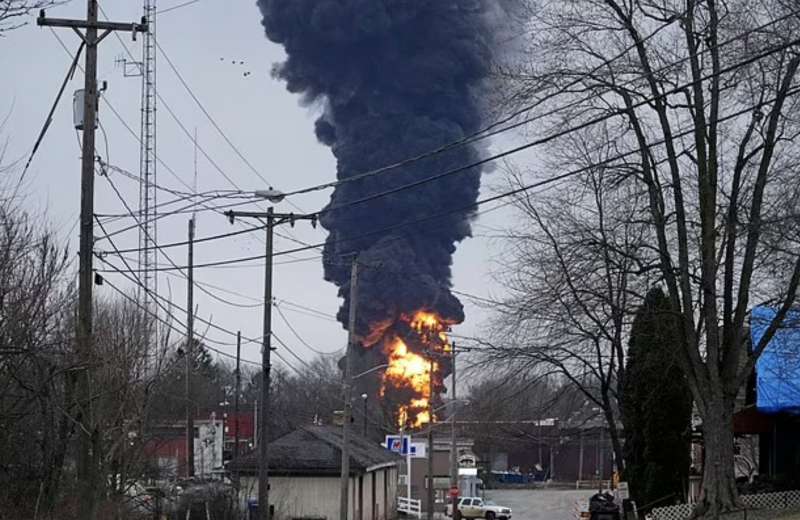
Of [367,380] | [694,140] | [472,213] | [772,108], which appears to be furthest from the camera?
[367,380]

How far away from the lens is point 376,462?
44750 mm

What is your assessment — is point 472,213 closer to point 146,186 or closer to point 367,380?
point 367,380

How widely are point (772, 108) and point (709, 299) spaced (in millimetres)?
3936

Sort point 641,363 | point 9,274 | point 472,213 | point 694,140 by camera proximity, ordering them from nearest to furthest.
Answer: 1. point 9,274
2. point 694,140
3. point 641,363
4. point 472,213

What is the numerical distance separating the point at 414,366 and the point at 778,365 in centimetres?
4192

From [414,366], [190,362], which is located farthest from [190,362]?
[414,366]

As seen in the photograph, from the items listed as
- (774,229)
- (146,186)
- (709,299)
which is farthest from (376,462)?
(774,229)

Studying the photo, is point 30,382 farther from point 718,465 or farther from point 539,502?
point 539,502

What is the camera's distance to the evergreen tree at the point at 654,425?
29625 millimetres

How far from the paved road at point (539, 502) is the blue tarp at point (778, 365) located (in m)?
23.8

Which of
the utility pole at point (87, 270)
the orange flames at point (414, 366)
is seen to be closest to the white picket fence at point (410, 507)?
the orange flames at point (414, 366)

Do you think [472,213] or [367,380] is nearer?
[472,213]

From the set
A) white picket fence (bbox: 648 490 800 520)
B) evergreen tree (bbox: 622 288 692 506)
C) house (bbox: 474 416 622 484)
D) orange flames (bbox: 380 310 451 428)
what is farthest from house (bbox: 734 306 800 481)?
house (bbox: 474 416 622 484)

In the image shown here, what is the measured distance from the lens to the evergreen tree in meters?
29.6
